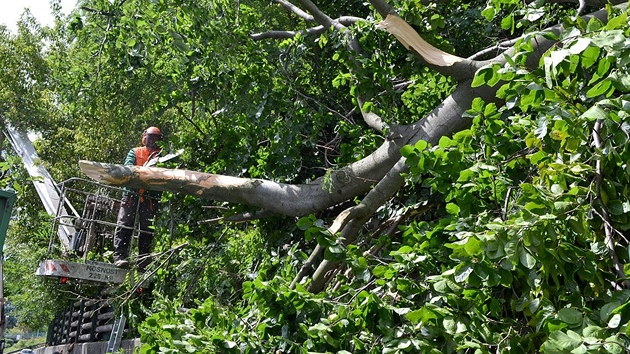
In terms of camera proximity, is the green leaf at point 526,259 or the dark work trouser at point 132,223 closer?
the green leaf at point 526,259

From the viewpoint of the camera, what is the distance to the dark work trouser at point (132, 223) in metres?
10.1

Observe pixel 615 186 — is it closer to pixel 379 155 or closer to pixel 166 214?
pixel 379 155

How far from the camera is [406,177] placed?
4543mm

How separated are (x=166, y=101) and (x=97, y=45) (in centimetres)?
82

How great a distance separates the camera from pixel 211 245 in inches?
306

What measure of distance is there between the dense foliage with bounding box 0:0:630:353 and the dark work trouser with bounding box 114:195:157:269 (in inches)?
52.0

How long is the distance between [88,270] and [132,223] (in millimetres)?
852

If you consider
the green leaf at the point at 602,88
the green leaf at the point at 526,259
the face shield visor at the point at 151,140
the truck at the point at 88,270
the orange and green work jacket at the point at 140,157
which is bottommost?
the green leaf at the point at 526,259

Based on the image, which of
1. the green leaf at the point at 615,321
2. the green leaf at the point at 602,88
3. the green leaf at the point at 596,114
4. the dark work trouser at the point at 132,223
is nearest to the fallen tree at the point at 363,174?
the green leaf at the point at 602,88

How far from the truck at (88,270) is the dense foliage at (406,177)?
2.89 feet

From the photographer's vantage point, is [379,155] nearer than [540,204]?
No

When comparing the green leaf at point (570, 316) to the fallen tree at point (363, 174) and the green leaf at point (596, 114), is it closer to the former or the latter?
the green leaf at point (596, 114)

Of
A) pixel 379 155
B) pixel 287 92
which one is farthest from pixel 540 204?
pixel 287 92

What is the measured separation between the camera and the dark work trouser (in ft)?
33.0
